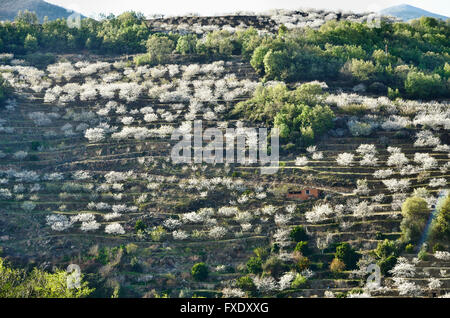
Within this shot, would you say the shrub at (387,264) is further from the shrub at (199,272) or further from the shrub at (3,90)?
the shrub at (3,90)

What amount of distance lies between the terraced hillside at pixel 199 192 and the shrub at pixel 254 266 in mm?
201

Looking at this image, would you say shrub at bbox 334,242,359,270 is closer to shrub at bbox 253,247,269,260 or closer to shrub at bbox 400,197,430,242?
shrub at bbox 400,197,430,242

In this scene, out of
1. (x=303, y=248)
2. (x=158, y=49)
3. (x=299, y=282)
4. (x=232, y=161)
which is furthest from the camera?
(x=158, y=49)

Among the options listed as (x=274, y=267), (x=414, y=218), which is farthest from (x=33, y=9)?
(x=414, y=218)

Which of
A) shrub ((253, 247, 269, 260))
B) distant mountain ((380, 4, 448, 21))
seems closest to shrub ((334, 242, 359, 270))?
shrub ((253, 247, 269, 260))

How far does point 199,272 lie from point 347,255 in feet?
34.7

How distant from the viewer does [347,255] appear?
30734mm

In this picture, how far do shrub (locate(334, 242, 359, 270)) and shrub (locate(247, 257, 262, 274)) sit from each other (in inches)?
220

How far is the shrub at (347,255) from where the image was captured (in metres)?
30.6

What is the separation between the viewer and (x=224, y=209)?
37.2 metres

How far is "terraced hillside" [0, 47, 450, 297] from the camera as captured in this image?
1210 inches

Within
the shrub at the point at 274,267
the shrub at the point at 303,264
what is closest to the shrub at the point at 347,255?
the shrub at the point at 303,264

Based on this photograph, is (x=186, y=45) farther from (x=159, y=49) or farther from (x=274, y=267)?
(x=274, y=267)
